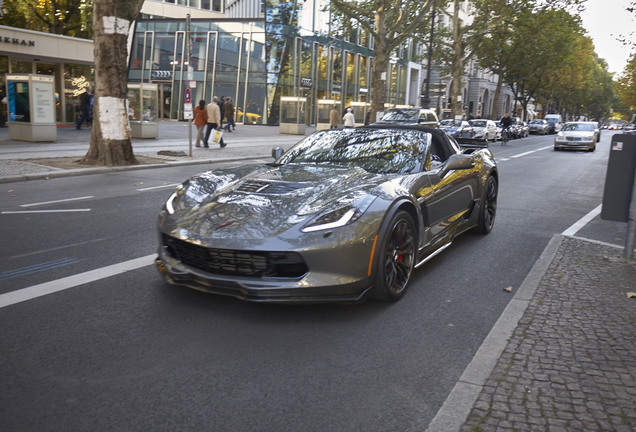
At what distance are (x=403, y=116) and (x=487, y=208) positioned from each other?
58.5 feet

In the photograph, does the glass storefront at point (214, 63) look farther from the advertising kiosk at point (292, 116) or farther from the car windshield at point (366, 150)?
the car windshield at point (366, 150)

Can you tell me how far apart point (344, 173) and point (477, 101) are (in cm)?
7604

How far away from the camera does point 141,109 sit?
72.4ft

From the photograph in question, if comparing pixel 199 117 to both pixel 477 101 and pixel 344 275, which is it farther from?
pixel 477 101

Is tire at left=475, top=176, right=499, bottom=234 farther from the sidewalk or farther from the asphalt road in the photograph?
the sidewalk

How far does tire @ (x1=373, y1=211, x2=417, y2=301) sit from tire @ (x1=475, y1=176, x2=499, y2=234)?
2.45 m

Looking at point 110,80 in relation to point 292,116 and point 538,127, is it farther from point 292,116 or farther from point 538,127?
point 538,127

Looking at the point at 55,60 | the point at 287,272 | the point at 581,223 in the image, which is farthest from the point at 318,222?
the point at 55,60

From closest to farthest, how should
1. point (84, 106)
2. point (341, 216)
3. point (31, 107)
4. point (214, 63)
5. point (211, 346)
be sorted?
point (211, 346) → point (341, 216) → point (31, 107) → point (84, 106) → point (214, 63)

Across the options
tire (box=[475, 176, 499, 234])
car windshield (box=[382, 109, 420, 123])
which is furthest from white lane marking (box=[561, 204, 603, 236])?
car windshield (box=[382, 109, 420, 123])

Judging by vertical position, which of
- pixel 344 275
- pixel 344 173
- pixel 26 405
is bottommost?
pixel 26 405

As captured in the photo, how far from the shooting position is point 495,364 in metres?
3.25

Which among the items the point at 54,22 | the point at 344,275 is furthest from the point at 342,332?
the point at 54,22

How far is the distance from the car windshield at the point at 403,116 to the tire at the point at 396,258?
19.8m
